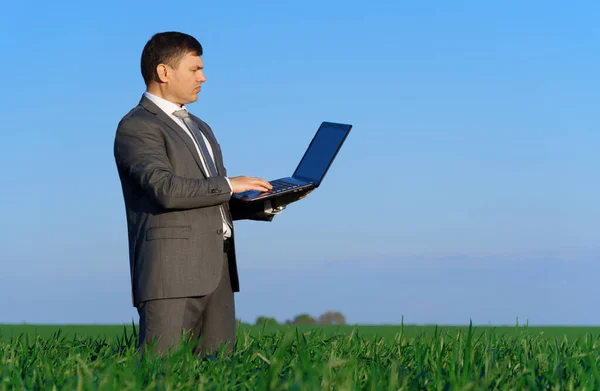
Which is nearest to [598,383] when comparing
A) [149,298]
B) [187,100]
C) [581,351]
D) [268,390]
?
[581,351]

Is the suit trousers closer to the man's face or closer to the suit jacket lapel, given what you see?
the suit jacket lapel

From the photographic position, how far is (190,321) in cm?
525

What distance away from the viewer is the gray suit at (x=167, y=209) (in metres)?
5.00

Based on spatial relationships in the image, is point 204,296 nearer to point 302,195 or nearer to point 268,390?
point 302,195

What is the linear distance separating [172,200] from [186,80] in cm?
→ 91

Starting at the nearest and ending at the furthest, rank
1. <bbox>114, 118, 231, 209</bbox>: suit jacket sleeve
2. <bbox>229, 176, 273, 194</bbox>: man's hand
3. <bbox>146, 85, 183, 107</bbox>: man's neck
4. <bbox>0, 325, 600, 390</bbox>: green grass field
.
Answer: <bbox>0, 325, 600, 390</bbox>: green grass field → <bbox>114, 118, 231, 209</bbox>: suit jacket sleeve → <bbox>229, 176, 273, 194</bbox>: man's hand → <bbox>146, 85, 183, 107</bbox>: man's neck

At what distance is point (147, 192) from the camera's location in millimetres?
5023

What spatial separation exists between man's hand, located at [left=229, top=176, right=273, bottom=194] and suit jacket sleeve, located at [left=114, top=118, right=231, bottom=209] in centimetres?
5

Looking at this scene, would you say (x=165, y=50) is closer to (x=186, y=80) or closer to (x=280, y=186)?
(x=186, y=80)

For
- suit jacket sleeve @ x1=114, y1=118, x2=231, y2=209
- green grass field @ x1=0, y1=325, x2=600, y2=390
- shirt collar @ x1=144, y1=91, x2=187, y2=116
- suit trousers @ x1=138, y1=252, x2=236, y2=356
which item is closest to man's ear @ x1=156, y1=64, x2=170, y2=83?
shirt collar @ x1=144, y1=91, x2=187, y2=116

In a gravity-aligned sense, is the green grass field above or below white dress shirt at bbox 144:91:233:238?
below

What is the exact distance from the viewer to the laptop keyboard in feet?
16.8

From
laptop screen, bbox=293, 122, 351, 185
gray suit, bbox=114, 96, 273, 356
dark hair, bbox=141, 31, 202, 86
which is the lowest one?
gray suit, bbox=114, 96, 273, 356

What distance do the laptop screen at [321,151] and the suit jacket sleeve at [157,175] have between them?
61cm
